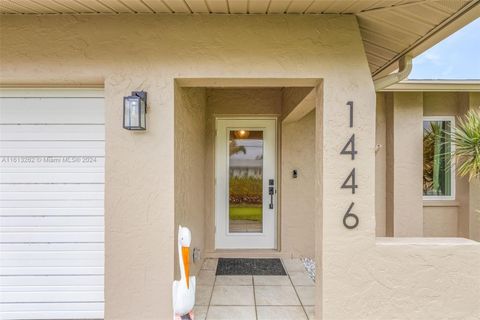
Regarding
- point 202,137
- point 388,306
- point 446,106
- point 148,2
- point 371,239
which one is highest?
point 148,2

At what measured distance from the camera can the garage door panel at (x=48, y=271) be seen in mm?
2686

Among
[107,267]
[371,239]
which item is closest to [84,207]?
[107,267]

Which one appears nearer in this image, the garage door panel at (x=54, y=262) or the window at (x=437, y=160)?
the garage door panel at (x=54, y=262)

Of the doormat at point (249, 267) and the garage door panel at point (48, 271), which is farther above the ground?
the garage door panel at point (48, 271)

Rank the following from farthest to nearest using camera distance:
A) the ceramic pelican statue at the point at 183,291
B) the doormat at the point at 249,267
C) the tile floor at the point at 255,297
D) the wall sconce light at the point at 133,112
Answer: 1. the doormat at the point at 249,267
2. the tile floor at the point at 255,297
3. the wall sconce light at the point at 133,112
4. the ceramic pelican statue at the point at 183,291

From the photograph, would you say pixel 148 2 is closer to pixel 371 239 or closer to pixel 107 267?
pixel 107 267

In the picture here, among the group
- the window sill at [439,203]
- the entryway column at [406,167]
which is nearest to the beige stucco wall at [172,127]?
the entryway column at [406,167]

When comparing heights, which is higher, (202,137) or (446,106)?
(446,106)

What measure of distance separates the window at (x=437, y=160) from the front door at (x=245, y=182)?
2935 millimetres

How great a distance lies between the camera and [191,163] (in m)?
3.45

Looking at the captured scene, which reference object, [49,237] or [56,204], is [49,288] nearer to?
[49,237]

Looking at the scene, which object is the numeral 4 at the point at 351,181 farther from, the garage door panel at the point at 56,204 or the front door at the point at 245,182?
the garage door panel at the point at 56,204

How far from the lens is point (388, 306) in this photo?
97.5 inches

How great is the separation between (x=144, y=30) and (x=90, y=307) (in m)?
2.75
